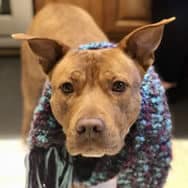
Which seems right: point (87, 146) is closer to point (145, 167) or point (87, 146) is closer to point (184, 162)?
point (145, 167)

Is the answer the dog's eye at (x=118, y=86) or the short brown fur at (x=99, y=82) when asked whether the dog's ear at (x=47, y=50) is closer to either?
the short brown fur at (x=99, y=82)

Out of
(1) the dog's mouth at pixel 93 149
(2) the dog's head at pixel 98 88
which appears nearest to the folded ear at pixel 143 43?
(2) the dog's head at pixel 98 88

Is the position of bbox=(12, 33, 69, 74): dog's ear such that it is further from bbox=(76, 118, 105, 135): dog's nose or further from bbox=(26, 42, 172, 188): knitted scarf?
bbox=(76, 118, 105, 135): dog's nose

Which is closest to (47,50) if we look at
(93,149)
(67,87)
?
(67,87)

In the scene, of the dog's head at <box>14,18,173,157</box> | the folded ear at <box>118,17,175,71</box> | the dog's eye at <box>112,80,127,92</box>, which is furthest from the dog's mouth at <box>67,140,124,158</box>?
the folded ear at <box>118,17,175,71</box>

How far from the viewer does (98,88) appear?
156cm

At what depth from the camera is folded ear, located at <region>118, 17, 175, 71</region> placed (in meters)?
1.59

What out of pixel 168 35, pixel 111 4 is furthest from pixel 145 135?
pixel 111 4

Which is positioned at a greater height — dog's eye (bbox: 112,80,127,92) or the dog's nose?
dog's eye (bbox: 112,80,127,92)

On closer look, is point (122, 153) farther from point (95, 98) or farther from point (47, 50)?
point (47, 50)

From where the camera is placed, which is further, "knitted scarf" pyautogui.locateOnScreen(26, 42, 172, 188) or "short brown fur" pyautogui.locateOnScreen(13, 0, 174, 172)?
"knitted scarf" pyautogui.locateOnScreen(26, 42, 172, 188)

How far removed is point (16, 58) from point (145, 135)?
1.51 m

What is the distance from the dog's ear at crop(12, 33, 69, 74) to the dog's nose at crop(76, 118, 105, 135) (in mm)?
314

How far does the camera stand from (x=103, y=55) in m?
1.60
